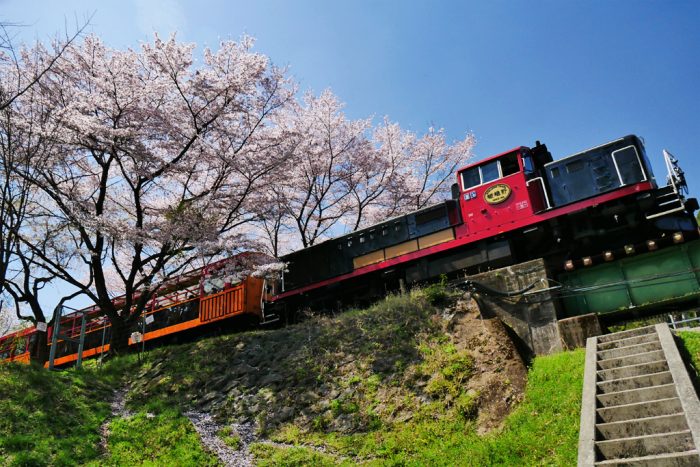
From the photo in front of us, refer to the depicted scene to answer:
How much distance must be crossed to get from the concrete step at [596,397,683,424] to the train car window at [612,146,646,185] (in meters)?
7.06

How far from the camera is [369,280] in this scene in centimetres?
1717

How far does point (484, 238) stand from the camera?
1470cm

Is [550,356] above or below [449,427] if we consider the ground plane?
above

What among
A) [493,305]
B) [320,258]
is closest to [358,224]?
[320,258]

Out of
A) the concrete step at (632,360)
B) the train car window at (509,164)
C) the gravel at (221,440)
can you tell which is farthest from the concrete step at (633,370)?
the train car window at (509,164)

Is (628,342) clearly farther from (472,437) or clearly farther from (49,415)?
(49,415)

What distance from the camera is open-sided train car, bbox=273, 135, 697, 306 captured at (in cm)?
1300

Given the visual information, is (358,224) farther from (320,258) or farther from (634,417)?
(634,417)

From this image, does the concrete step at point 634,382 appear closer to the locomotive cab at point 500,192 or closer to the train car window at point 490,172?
the locomotive cab at point 500,192

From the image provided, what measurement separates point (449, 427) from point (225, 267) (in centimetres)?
1112

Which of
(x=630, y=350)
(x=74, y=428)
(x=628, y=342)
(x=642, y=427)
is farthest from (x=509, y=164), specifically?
(x=74, y=428)

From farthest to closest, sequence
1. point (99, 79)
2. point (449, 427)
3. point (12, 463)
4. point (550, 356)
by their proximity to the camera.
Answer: point (99, 79)
point (550, 356)
point (449, 427)
point (12, 463)

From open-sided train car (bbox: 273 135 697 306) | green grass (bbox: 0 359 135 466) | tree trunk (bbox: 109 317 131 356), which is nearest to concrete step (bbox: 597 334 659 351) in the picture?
open-sided train car (bbox: 273 135 697 306)

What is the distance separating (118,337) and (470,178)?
13.2 meters
